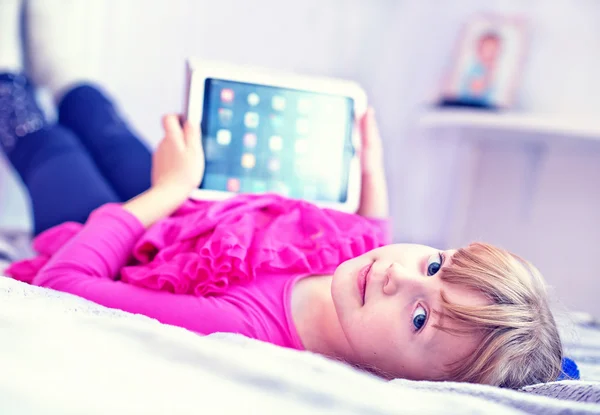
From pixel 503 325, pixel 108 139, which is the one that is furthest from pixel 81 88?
pixel 503 325

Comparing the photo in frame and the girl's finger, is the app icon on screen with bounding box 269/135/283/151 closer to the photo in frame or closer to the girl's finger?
the girl's finger

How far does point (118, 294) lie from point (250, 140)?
0.94 feet

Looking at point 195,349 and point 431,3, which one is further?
point 431,3

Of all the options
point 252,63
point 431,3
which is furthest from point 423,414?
point 431,3

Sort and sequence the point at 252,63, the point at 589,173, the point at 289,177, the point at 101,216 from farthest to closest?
the point at 252,63, the point at 589,173, the point at 289,177, the point at 101,216

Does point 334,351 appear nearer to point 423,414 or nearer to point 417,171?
point 423,414

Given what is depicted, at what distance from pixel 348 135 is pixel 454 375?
400mm

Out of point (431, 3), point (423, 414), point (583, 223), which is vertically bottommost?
point (583, 223)

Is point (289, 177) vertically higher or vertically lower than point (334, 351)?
higher

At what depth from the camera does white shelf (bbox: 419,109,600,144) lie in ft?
4.08

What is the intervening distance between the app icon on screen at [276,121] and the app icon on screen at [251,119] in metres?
0.02

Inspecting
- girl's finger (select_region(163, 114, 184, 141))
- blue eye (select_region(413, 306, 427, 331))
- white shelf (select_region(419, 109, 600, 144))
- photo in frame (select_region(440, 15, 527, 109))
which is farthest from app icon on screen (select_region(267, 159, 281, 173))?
photo in frame (select_region(440, 15, 527, 109))

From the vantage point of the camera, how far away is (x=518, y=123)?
1.31m

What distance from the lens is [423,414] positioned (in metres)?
0.38
